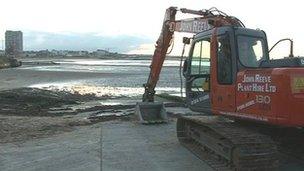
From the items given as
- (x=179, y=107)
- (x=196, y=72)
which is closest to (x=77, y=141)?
(x=196, y=72)

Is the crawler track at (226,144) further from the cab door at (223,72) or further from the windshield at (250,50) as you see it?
the windshield at (250,50)

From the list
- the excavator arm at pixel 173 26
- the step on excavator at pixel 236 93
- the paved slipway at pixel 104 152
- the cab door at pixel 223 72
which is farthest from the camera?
the excavator arm at pixel 173 26

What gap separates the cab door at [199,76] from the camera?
11711 millimetres

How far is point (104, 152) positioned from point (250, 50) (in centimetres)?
384

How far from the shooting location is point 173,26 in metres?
16.3

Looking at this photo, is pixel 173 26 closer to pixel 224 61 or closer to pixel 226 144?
pixel 224 61

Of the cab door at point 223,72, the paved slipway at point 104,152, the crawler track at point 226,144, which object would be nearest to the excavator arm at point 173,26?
the cab door at point 223,72

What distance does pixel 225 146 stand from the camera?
10.2m

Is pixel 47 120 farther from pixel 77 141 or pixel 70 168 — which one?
pixel 70 168

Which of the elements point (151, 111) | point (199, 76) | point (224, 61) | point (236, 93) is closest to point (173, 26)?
point (151, 111)

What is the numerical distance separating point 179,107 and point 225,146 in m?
12.9

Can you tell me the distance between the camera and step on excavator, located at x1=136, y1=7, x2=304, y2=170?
346 inches

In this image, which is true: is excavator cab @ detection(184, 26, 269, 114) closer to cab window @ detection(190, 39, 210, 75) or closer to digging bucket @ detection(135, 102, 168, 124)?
cab window @ detection(190, 39, 210, 75)

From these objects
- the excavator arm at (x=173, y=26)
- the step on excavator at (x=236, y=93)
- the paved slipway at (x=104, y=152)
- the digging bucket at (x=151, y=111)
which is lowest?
the paved slipway at (x=104, y=152)
